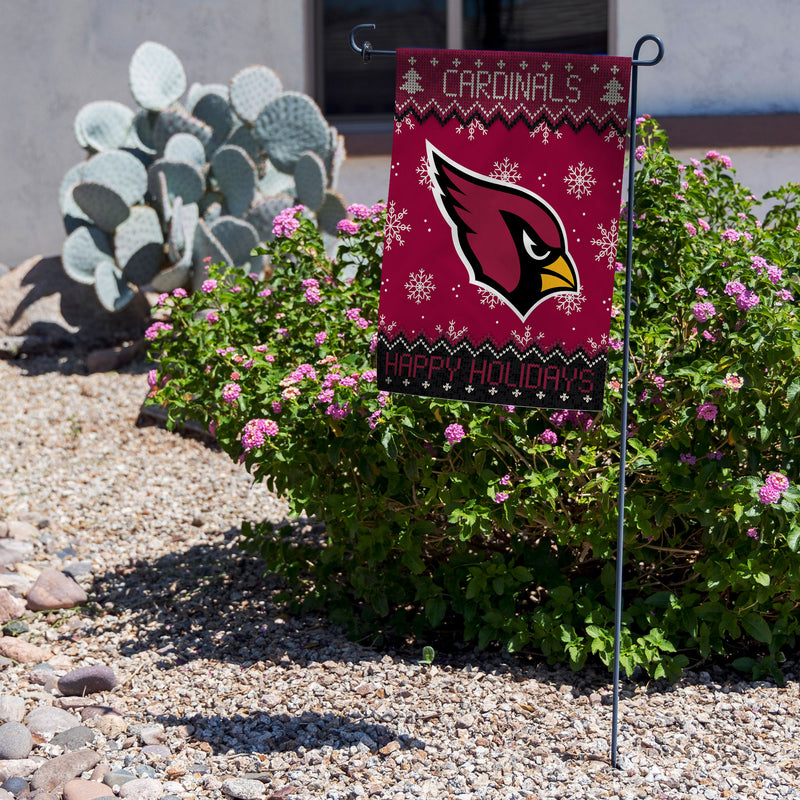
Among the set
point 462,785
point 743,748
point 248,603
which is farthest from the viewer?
point 248,603

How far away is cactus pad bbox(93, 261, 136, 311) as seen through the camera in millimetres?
6250

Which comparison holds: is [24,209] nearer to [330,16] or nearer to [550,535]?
[330,16]

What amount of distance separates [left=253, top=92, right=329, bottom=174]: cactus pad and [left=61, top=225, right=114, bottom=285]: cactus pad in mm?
1209

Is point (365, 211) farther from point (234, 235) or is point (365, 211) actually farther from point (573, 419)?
point (234, 235)

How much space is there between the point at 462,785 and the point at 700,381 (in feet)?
4.28

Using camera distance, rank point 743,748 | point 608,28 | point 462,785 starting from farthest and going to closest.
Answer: point 608,28, point 743,748, point 462,785

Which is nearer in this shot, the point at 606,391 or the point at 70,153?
the point at 606,391

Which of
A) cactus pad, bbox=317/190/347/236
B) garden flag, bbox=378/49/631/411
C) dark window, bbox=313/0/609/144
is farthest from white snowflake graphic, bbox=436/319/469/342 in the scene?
dark window, bbox=313/0/609/144

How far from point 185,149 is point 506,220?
4.16m

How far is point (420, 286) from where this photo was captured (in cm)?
272

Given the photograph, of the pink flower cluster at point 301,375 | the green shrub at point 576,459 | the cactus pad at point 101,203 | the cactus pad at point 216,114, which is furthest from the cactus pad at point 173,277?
the pink flower cluster at point 301,375

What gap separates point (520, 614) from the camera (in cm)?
339

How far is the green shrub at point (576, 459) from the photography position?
297 cm

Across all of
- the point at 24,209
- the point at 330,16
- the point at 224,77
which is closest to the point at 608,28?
the point at 330,16
